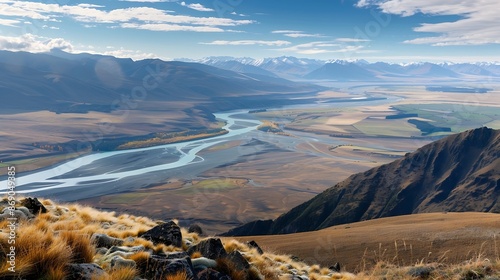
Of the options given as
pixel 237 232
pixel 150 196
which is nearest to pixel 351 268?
pixel 237 232

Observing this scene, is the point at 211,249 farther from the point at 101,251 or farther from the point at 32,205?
the point at 32,205

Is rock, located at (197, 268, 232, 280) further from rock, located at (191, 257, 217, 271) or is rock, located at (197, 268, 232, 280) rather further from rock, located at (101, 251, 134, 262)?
rock, located at (101, 251, 134, 262)

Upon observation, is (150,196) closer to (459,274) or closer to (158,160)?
(158,160)

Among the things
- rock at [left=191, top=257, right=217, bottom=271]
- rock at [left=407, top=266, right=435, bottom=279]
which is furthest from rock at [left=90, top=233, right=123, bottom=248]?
rock at [left=407, top=266, right=435, bottom=279]

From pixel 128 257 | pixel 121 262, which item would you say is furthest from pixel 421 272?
pixel 121 262

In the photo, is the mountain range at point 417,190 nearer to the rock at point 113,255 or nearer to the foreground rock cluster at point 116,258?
the foreground rock cluster at point 116,258
